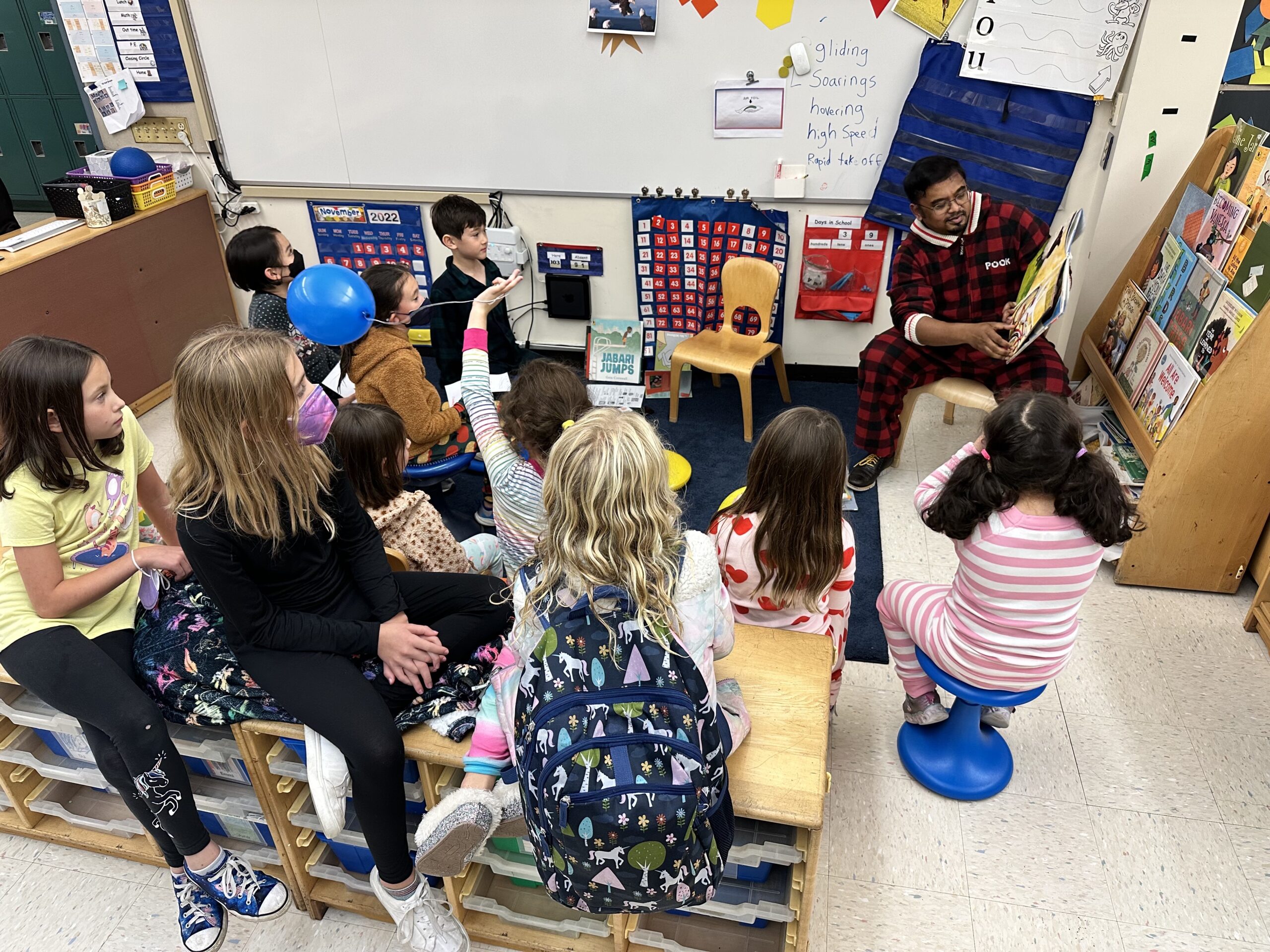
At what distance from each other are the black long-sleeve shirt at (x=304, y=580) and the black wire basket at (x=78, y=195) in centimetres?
272

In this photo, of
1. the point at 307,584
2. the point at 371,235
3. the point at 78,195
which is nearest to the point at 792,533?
the point at 307,584

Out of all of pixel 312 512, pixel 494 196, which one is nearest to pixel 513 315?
pixel 494 196

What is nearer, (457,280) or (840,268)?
(457,280)

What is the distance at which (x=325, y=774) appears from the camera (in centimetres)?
143

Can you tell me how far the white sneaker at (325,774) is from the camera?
1426 millimetres

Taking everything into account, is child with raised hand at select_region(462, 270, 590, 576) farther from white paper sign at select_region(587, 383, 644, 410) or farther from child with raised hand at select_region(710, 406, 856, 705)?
white paper sign at select_region(587, 383, 644, 410)

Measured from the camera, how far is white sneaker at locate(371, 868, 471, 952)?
1522 millimetres

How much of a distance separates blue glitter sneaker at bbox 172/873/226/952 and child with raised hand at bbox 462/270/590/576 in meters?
0.89

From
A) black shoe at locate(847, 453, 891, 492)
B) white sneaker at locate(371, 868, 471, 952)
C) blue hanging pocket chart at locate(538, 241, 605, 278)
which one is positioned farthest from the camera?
blue hanging pocket chart at locate(538, 241, 605, 278)

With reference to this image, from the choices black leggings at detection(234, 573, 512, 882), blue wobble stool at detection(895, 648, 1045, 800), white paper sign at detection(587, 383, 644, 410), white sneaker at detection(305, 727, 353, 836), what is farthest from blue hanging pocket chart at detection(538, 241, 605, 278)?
white sneaker at detection(305, 727, 353, 836)

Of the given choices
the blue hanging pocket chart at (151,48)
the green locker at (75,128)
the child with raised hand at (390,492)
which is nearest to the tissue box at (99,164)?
the blue hanging pocket chart at (151,48)

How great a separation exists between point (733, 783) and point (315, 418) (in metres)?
1.01

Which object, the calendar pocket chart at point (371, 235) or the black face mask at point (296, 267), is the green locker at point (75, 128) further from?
the black face mask at point (296, 267)

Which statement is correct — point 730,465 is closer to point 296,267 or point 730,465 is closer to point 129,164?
point 296,267
